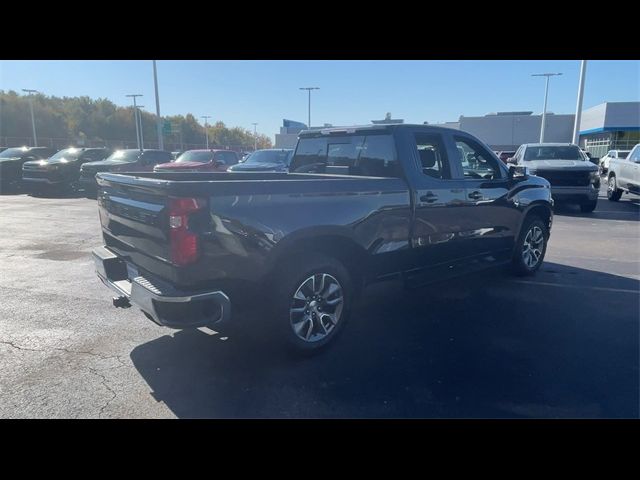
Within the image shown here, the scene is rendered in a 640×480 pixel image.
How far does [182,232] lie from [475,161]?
156 inches

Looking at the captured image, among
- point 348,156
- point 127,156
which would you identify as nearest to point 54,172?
point 127,156

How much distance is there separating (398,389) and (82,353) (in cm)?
286

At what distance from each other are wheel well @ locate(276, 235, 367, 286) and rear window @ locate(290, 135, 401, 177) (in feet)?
3.32

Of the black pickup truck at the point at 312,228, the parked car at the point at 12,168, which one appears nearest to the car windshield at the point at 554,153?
the black pickup truck at the point at 312,228

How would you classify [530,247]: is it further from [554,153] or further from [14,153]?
[14,153]

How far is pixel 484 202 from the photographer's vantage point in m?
5.31

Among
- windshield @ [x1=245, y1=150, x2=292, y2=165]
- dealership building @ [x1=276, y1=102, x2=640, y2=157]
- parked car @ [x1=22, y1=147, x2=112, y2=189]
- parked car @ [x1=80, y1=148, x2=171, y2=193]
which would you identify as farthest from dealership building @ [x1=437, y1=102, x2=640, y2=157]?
parked car @ [x1=22, y1=147, x2=112, y2=189]

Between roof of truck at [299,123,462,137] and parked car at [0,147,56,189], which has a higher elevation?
roof of truck at [299,123,462,137]

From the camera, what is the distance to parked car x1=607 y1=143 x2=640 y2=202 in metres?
13.0

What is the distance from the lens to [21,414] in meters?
2.99

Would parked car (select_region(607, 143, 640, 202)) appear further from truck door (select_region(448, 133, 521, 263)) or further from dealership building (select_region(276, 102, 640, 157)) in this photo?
dealership building (select_region(276, 102, 640, 157))
